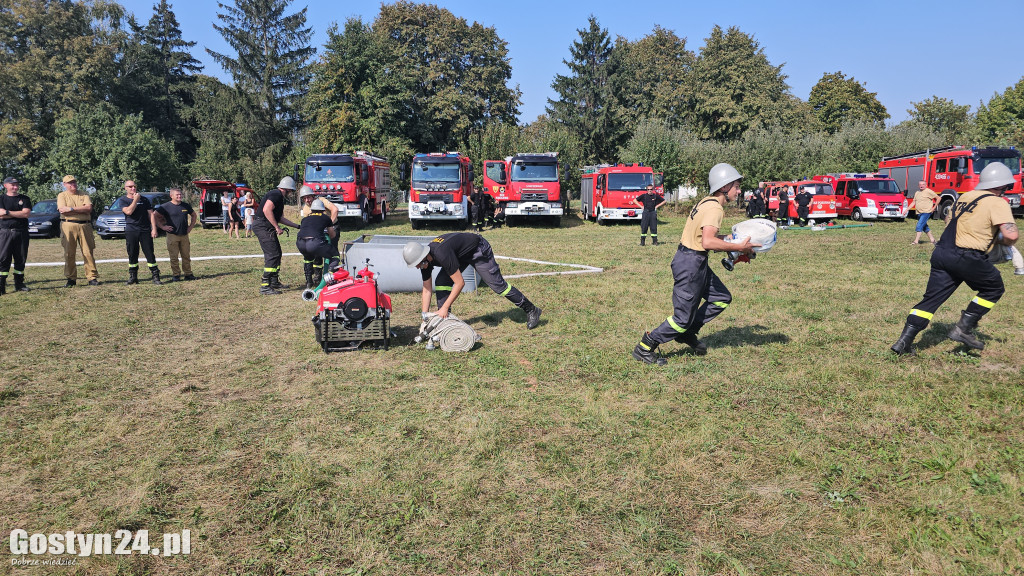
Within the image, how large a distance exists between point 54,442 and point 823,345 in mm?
7298

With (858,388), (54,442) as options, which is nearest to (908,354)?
(858,388)

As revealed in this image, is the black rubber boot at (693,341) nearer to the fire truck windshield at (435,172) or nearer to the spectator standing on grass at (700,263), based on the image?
the spectator standing on grass at (700,263)

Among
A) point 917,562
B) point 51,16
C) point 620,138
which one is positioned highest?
point 51,16

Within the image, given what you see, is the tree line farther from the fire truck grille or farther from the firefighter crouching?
the firefighter crouching

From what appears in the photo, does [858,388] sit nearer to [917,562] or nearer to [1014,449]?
[1014,449]

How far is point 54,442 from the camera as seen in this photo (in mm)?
4336

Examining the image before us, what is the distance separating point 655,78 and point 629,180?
41.8 metres

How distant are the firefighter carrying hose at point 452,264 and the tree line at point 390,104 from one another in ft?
82.7

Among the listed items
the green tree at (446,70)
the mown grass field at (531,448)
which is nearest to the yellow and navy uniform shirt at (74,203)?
the mown grass field at (531,448)

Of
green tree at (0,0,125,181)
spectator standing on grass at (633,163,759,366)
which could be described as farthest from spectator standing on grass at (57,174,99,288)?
green tree at (0,0,125,181)

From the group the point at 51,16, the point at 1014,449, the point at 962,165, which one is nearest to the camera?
the point at 1014,449

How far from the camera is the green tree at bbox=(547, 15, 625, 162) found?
57562mm

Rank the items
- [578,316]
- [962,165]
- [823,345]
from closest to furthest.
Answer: [823,345], [578,316], [962,165]

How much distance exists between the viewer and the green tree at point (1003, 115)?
52.2m
